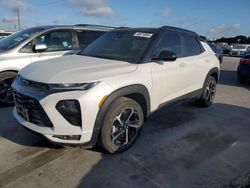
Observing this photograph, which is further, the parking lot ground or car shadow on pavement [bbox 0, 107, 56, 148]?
car shadow on pavement [bbox 0, 107, 56, 148]

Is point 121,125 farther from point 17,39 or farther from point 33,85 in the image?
point 17,39

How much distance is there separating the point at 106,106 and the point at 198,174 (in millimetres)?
1367

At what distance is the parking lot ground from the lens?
3055 mm

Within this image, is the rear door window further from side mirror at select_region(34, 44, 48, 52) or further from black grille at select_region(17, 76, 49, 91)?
black grille at select_region(17, 76, 49, 91)

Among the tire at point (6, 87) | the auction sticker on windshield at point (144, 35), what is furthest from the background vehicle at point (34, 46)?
the auction sticker on windshield at point (144, 35)

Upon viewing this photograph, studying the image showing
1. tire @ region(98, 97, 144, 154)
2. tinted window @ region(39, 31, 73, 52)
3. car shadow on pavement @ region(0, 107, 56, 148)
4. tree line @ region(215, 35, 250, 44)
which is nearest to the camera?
tire @ region(98, 97, 144, 154)

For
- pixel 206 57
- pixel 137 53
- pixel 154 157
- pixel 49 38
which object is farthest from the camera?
pixel 49 38

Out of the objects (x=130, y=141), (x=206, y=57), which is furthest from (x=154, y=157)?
(x=206, y=57)

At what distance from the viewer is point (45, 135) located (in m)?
3.20

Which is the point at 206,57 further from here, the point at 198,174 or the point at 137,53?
the point at 198,174

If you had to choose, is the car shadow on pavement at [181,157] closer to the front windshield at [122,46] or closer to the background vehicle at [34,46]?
the front windshield at [122,46]

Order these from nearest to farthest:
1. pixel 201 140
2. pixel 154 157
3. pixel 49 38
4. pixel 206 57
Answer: pixel 154 157 → pixel 201 140 → pixel 206 57 → pixel 49 38

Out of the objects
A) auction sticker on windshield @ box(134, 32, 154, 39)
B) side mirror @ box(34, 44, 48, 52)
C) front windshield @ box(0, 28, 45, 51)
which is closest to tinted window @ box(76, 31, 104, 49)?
front windshield @ box(0, 28, 45, 51)

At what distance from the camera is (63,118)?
3.12 meters
